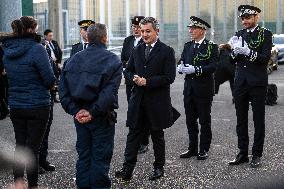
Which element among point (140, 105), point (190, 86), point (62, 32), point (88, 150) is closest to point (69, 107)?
point (88, 150)

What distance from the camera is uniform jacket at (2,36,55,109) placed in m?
4.95

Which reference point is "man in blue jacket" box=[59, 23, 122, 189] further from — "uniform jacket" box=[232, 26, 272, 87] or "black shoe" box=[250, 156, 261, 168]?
"black shoe" box=[250, 156, 261, 168]

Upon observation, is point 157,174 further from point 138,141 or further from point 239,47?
point 239,47

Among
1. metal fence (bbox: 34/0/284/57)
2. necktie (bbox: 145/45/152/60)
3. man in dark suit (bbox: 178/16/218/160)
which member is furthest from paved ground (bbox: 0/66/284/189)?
metal fence (bbox: 34/0/284/57)

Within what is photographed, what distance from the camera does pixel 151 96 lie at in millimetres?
5738

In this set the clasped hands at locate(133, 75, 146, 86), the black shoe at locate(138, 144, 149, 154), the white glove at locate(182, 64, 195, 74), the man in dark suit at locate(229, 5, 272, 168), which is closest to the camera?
the clasped hands at locate(133, 75, 146, 86)

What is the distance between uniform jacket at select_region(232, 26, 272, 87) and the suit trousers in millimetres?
2127

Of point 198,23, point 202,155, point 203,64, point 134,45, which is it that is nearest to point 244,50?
point 203,64

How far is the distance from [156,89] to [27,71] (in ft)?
4.89

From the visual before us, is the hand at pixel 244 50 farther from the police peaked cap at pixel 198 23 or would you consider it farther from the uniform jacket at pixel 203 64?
the police peaked cap at pixel 198 23

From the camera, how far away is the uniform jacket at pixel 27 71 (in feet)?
16.2

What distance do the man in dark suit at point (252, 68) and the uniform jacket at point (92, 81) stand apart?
6.55 ft

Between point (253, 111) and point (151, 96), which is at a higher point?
point (151, 96)

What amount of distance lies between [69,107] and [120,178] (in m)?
1.38
